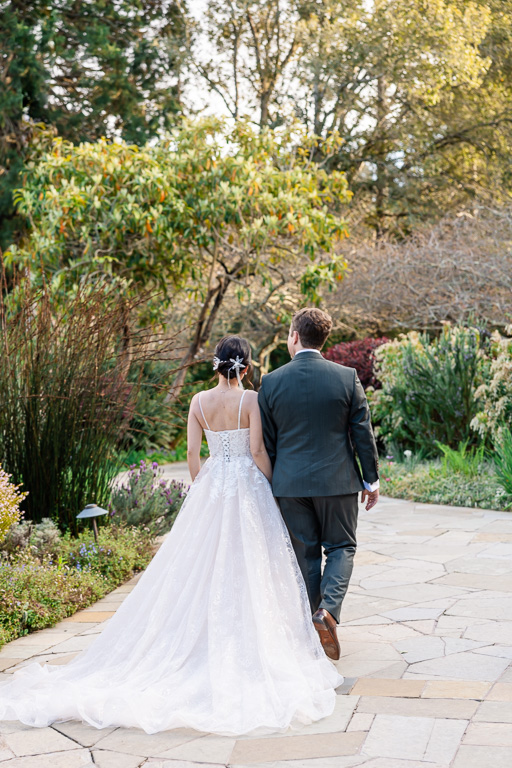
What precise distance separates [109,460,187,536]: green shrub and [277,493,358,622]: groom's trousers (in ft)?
8.32

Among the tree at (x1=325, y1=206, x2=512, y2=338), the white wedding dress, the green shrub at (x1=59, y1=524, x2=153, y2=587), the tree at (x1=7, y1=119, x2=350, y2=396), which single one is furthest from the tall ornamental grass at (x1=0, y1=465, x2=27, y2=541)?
the tree at (x1=325, y1=206, x2=512, y2=338)

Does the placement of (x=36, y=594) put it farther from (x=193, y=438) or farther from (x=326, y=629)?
(x=326, y=629)

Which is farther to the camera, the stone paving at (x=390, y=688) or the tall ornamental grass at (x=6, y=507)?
the tall ornamental grass at (x=6, y=507)

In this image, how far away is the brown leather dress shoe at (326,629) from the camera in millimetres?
3557

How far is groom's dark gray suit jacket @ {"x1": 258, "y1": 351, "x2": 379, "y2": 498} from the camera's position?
3756 millimetres

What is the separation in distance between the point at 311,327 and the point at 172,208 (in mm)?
6305

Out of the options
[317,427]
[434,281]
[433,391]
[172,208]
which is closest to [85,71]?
[172,208]

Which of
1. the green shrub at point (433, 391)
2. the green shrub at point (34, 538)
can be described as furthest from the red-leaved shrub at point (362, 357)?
the green shrub at point (34, 538)

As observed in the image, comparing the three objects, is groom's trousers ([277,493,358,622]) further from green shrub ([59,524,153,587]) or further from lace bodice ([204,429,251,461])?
green shrub ([59,524,153,587])

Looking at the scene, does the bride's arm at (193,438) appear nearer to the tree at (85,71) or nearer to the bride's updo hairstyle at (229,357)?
the bride's updo hairstyle at (229,357)

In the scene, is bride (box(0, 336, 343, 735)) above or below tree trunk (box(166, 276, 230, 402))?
below

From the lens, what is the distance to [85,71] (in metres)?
17.2

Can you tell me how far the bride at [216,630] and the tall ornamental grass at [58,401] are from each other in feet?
5.98

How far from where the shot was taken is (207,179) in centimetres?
989
